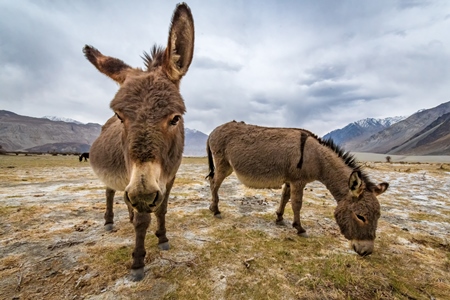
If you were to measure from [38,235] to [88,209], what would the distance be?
217 centimetres

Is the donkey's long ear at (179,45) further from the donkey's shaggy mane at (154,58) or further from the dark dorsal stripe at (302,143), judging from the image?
the dark dorsal stripe at (302,143)

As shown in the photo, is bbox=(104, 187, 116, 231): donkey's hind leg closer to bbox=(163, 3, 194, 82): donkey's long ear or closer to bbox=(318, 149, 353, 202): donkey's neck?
bbox=(163, 3, 194, 82): donkey's long ear

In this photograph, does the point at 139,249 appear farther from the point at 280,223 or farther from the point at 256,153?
the point at 256,153

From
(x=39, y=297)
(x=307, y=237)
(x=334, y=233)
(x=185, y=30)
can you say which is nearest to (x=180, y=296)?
(x=39, y=297)

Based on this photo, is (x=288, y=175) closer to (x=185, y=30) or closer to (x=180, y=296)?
(x=180, y=296)

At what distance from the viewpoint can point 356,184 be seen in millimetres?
4676

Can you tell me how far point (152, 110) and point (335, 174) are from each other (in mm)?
4984

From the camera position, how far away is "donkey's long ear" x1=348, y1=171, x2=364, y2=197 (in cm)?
463

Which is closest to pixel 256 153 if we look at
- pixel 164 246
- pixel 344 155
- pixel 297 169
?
pixel 297 169

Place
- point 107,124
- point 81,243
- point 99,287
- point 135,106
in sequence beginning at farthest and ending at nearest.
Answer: point 107,124 → point 81,243 → point 99,287 → point 135,106

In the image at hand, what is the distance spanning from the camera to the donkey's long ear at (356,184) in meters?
4.63

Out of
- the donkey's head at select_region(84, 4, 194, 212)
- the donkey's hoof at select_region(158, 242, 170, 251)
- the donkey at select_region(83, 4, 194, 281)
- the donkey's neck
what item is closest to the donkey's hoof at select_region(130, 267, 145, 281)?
the donkey at select_region(83, 4, 194, 281)

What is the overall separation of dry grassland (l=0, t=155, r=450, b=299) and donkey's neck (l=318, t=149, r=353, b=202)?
4.17 feet

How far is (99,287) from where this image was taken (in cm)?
328
